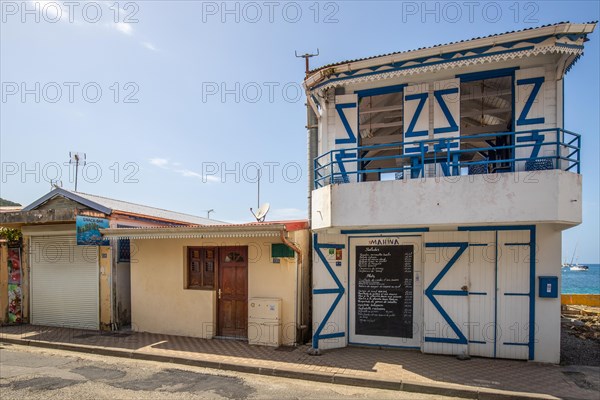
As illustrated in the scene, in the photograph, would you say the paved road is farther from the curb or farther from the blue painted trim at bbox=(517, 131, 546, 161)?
the blue painted trim at bbox=(517, 131, 546, 161)

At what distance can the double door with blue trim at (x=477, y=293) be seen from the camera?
8188 mm

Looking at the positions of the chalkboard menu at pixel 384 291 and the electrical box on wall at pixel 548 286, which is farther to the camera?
the chalkboard menu at pixel 384 291

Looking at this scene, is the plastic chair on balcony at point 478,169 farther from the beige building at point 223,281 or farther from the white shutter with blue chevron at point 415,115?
the beige building at point 223,281

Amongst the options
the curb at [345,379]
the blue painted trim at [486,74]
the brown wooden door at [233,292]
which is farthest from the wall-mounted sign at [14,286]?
the blue painted trim at [486,74]

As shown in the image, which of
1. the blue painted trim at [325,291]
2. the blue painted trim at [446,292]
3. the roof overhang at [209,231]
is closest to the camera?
the blue painted trim at [446,292]

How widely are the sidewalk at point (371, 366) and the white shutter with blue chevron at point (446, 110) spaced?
4.71 metres

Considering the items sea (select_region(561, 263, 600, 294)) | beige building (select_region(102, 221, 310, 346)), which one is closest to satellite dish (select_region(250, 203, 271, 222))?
beige building (select_region(102, 221, 310, 346))

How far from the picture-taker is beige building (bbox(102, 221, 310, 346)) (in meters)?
9.52

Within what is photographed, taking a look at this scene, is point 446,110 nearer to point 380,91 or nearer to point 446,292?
point 380,91

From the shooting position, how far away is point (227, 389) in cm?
689

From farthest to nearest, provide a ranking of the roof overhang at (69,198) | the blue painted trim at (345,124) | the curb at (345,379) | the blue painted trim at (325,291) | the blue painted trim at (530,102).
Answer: the roof overhang at (69,198)
the blue painted trim at (345,124)
the blue painted trim at (325,291)
the blue painted trim at (530,102)
the curb at (345,379)

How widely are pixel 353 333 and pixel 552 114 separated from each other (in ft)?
21.7

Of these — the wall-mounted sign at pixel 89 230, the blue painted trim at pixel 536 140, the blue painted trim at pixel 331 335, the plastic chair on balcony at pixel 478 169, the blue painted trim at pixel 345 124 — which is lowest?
the blue painted trim at pixel 331 335

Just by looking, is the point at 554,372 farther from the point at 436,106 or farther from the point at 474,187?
the point at 436,106
